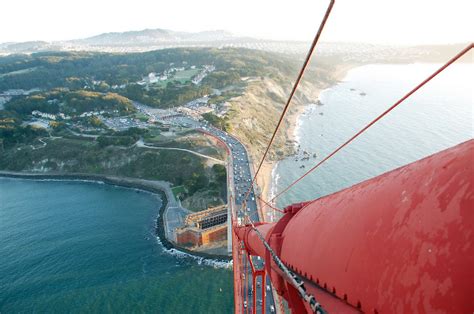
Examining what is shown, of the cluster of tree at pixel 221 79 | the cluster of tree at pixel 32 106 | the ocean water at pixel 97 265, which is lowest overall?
the ocean water at pixel 97 265

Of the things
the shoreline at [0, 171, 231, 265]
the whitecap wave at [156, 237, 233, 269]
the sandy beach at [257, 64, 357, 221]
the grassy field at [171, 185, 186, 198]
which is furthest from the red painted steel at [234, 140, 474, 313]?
the grassy field at [171, 185, 186, 198]

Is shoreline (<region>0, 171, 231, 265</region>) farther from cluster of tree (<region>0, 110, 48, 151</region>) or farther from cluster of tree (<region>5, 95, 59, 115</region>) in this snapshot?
cluster of tree (<region>5, 95, 59, 115</region>)

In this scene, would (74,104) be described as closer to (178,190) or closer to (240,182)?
(178,190)

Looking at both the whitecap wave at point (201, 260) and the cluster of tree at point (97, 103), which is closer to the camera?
the whitecap wave at point (201, 260)

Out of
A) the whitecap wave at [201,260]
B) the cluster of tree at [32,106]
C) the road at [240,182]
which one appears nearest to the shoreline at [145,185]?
the whitecap wave at [201,260]

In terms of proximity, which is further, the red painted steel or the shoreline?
the shoreline

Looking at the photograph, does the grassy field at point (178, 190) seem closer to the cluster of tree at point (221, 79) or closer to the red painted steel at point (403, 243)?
the red painted steel at point (403, 243)
